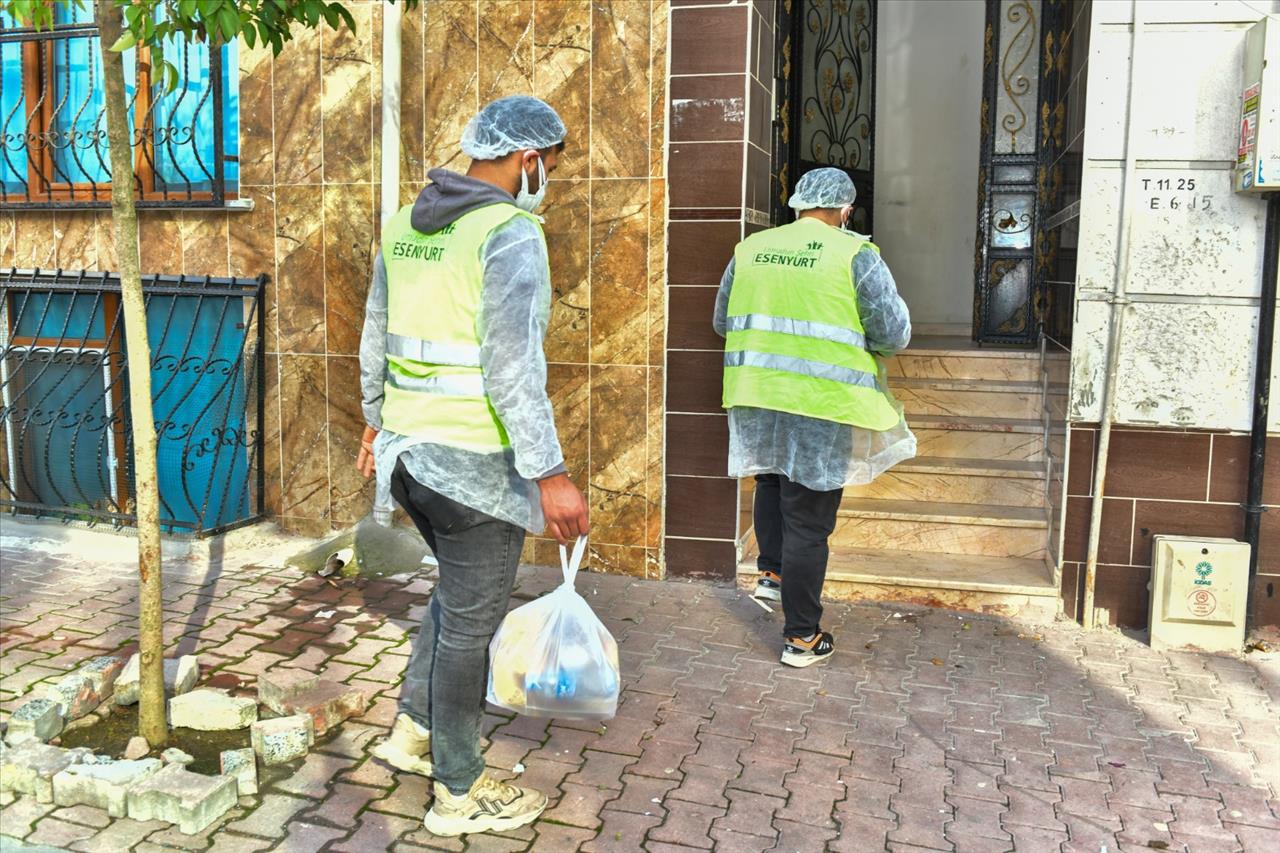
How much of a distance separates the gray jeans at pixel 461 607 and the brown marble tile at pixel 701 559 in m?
2.52

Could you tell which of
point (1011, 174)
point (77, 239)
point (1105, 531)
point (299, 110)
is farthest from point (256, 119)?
point (1011, 174)

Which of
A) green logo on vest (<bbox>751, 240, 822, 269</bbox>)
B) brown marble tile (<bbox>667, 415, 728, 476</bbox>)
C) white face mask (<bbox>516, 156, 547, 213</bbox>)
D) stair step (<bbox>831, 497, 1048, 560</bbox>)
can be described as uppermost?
white face mask (<bbox>516, 156, 547, 213</bbox>)

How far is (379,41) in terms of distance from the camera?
19.9 feet

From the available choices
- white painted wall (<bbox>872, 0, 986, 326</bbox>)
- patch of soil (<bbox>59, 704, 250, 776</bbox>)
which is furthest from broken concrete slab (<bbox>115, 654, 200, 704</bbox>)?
white painted wall (<bbox>872, 0, 986, 326</bbox>)

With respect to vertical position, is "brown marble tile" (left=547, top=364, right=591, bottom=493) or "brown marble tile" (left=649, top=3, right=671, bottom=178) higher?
"brown marble tile" (left=649, top=3, right=671, bottom=178)

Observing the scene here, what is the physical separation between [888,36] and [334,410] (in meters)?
5.43

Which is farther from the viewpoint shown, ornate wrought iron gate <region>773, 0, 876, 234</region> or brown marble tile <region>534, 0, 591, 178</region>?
ornate wrought iron gate <region>773, 0, 876, 234</region>

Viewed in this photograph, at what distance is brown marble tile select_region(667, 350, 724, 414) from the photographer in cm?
566

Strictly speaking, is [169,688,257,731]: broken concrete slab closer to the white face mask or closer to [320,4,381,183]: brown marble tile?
the white face mask

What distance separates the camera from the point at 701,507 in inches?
227

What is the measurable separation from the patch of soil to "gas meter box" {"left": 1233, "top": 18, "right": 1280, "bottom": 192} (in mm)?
4253

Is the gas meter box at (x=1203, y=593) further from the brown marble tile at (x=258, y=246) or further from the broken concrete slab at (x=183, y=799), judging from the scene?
the brown marble tile at (x=258, y=246)

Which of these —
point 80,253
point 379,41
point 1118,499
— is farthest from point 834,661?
point 80,253

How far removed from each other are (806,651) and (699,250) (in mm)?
1978
